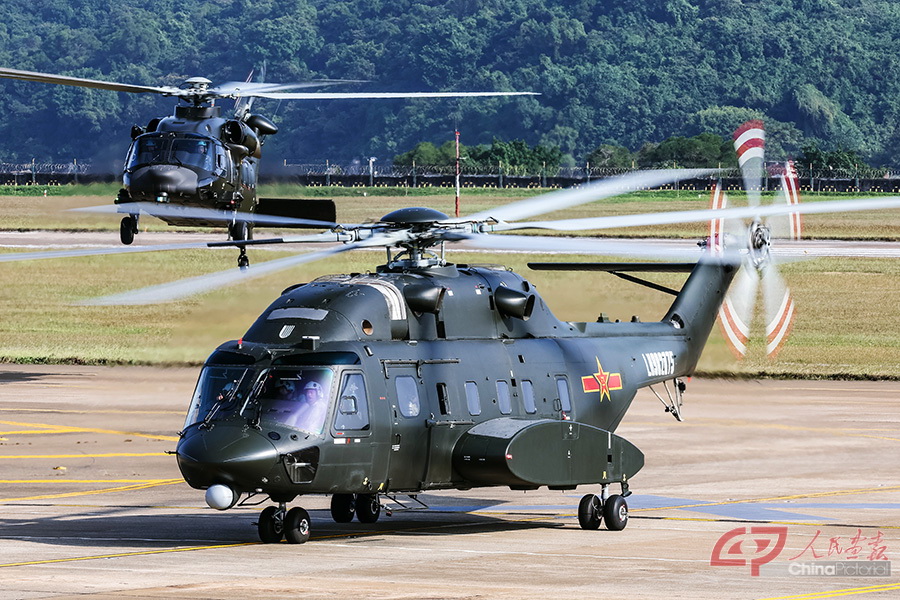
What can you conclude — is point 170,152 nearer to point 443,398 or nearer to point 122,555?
point 443,398

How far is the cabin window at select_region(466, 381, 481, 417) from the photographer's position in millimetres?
20953

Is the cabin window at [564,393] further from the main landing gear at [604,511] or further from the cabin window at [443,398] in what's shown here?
the cabin window at [443,398]

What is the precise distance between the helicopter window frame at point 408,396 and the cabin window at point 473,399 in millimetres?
857

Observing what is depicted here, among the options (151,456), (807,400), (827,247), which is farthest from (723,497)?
(827,247)

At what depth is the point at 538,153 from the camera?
144 meters

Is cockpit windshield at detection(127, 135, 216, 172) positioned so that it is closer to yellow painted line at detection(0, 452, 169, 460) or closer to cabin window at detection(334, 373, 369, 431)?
yellow painted line at detection(0, 452, 169, 460)

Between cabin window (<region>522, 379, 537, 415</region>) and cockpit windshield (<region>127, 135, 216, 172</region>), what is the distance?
14.3 meters

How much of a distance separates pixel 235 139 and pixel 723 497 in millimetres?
15620

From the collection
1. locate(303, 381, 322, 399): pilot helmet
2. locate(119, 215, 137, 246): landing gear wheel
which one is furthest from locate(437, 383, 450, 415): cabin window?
locate(119, 215, 137, 246): landing gear wheel

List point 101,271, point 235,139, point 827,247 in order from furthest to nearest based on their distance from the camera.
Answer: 1. point 827,247
2. point 101,271
3. point 235,139

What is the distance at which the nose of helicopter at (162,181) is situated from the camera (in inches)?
1316

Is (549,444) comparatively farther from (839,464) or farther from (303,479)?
(839,464)

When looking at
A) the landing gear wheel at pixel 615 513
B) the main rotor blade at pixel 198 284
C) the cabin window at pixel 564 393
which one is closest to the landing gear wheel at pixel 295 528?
the main rotor blade at pixel 198 284

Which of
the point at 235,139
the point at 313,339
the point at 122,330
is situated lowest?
the point at 122,330
